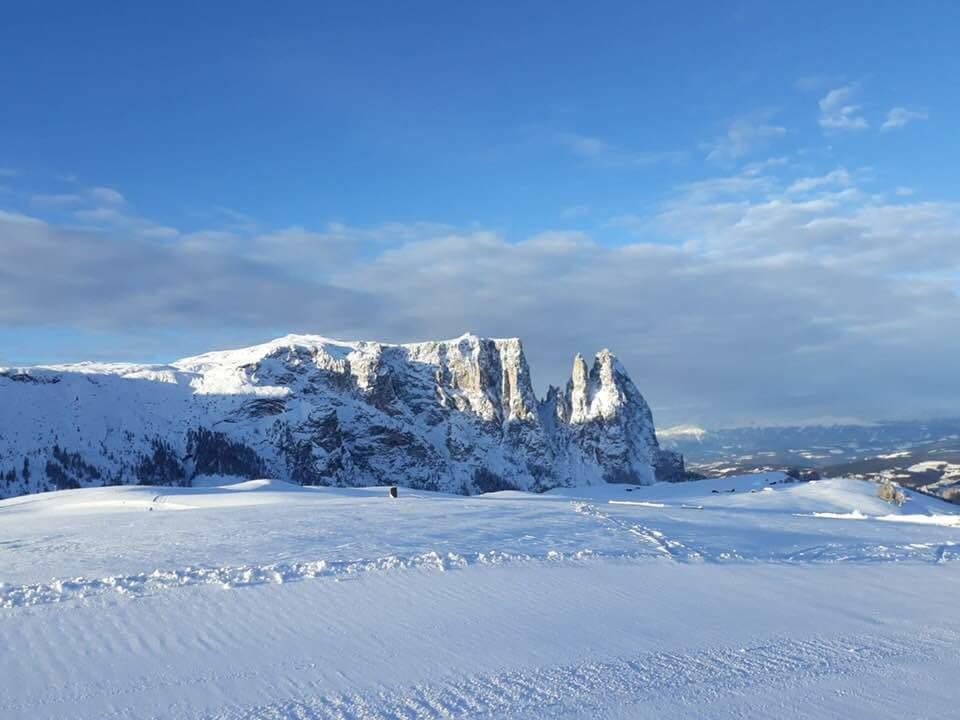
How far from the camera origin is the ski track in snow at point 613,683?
329 inches

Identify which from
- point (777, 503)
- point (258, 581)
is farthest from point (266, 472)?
point (258, 581)

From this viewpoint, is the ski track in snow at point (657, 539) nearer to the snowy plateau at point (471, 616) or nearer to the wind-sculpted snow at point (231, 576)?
the snowy plateau at point (471, 616)

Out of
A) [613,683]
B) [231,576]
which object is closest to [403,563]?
[231,576]

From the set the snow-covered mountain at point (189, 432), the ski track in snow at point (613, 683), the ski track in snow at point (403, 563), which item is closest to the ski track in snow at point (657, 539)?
the ski track in snow at point (403, 563)

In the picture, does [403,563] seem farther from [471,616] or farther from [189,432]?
Result: [189,432]

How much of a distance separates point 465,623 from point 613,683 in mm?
3236

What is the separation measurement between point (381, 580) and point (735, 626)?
6.35 m

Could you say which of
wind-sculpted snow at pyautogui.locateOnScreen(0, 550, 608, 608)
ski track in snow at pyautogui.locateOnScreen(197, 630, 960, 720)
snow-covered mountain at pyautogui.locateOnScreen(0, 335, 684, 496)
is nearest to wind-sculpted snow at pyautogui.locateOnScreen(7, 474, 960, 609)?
wind-sculpted snow at pyautogui.locateOnScreen(0, 550, 608, 608)

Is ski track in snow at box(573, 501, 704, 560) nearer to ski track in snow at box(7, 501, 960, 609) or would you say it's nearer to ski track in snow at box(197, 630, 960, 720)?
ski track in snow at box(7, 501, 960, 609)

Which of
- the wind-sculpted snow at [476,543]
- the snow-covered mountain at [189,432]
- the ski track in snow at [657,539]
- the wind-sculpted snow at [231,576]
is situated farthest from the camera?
the snow-covered mountain at [189,432]

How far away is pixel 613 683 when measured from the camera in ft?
30.9

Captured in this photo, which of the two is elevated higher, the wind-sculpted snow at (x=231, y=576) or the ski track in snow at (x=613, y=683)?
the wind-sculpted snow at (x=231, y=576)

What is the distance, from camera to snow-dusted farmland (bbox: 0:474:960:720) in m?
8.81

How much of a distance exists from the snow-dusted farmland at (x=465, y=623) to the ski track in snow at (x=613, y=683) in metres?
0.04
